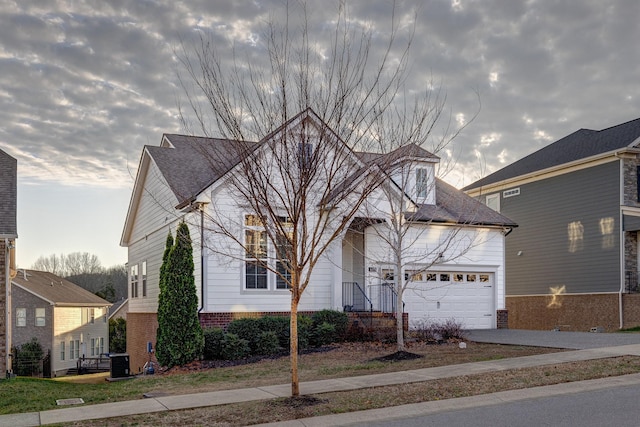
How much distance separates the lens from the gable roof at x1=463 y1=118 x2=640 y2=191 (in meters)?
27.0

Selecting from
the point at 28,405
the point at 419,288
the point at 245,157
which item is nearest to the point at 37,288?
the point at 419,288

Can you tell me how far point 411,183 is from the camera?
74.3 feet

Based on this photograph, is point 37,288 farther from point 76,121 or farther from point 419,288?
point 419,288

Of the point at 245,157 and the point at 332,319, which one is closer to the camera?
the point at 245,157

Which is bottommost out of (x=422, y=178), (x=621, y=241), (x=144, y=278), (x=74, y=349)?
(x=74, y=349)

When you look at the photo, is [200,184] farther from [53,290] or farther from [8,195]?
[53,290]

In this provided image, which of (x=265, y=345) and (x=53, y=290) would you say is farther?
(x=53, y=290)

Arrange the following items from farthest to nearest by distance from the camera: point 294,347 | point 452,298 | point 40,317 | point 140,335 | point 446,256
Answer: point 40,317
point 140,335
point 452,298
point 446,256
point 294,347

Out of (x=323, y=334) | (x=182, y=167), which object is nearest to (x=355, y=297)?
(x=323, y=334)

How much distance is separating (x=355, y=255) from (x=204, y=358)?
6904mm

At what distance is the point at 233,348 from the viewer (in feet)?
57.5

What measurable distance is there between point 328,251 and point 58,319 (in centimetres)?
3174

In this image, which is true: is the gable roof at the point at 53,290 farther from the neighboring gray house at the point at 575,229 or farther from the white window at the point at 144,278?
the neighboring gray house at the point at 575,229

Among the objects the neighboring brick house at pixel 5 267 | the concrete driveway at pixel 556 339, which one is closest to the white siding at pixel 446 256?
the concrete driveway at pixel 556 339
